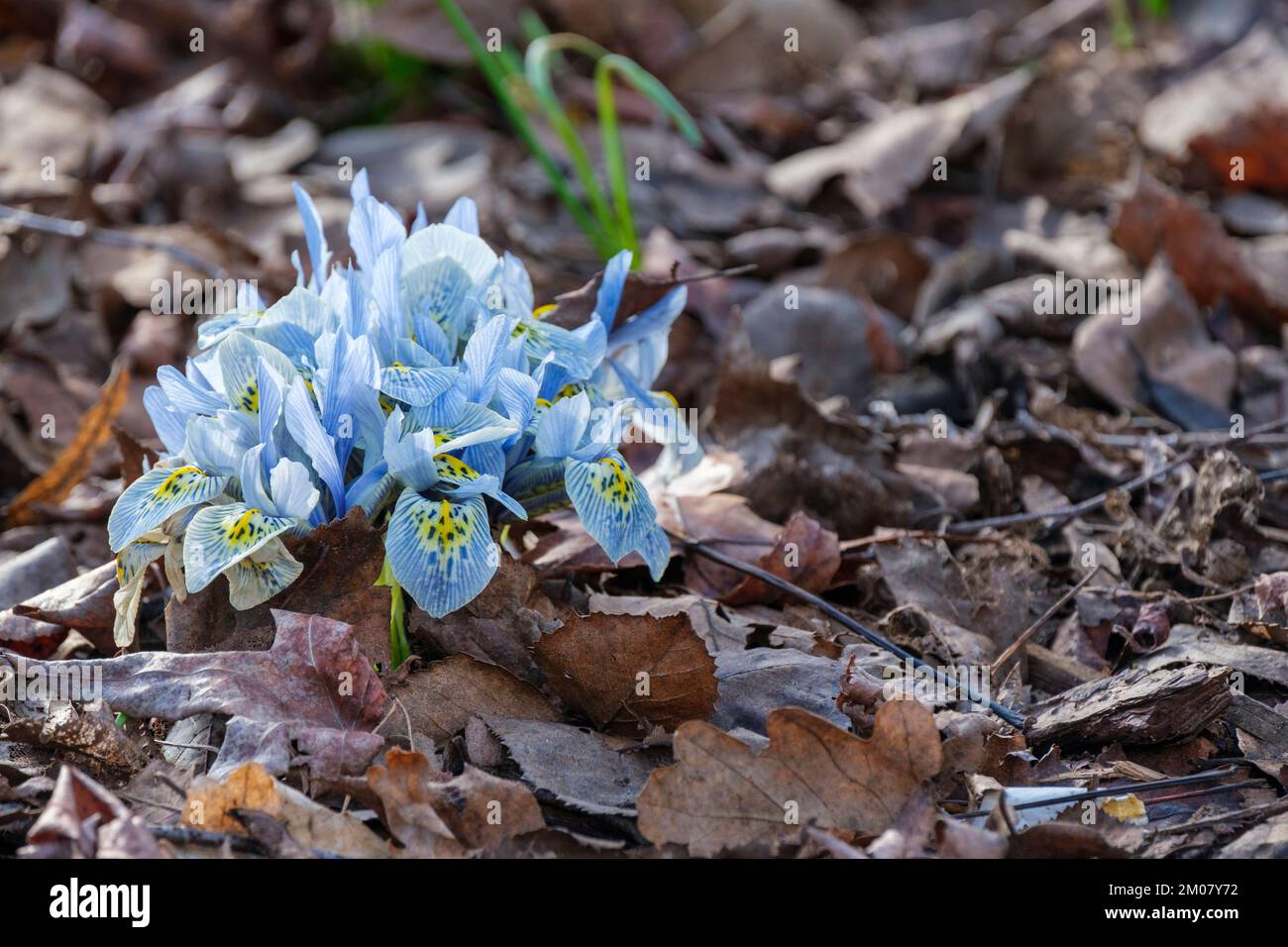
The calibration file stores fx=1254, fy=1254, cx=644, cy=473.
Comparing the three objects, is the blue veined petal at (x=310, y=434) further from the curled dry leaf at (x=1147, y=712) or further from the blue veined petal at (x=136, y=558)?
the curled dry leaf at (x=1147, y=712)

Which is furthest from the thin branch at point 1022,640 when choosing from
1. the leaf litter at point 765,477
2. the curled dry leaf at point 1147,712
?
the curled dry leaf at point 1147,712

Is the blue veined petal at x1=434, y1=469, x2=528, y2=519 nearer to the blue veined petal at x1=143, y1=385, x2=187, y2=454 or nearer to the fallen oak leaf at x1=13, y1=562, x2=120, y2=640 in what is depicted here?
the blue veined petal at x1=143, y1=385, x2=187, y2=454

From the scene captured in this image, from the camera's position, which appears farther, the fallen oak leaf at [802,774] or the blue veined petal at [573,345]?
the blue veined petal at [573,345]

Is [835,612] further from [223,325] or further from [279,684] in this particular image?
[223,325]

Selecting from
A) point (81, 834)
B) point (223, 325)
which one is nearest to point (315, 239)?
point (223, 325)

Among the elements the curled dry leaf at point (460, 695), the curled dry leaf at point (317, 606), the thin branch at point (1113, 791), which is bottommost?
the thin branch at point (1113, 791)

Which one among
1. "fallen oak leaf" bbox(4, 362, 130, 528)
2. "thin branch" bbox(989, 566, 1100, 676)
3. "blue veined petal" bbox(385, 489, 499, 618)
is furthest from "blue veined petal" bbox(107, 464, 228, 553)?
"thin branch" bbox(989, 566, 1100, 676)
